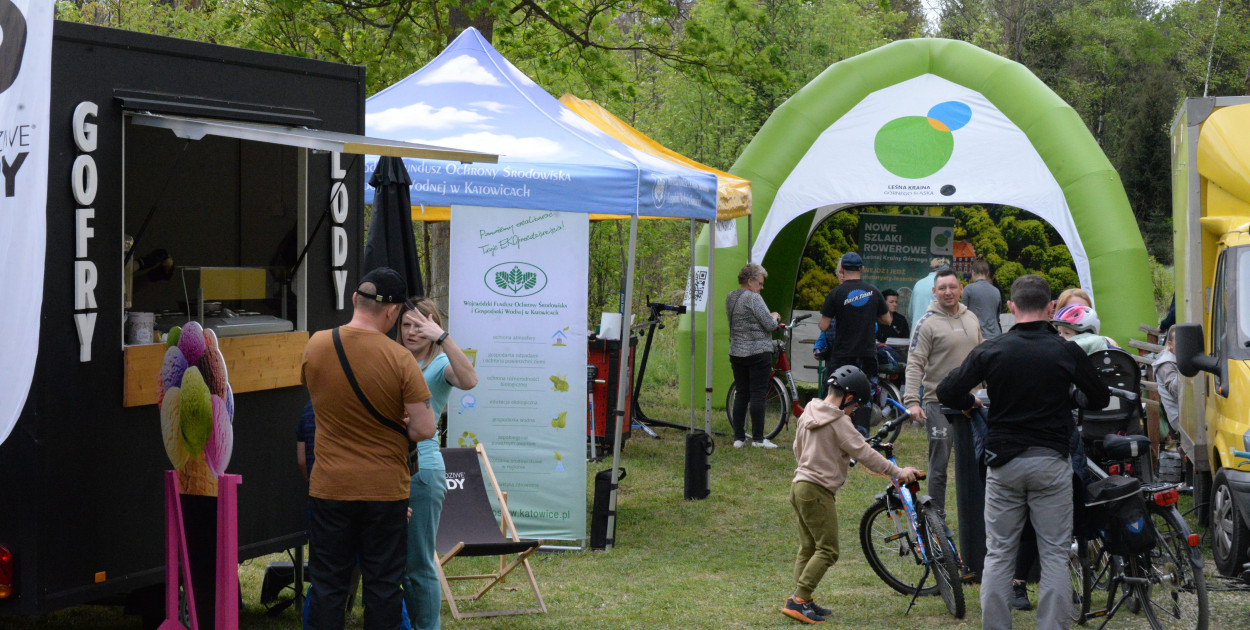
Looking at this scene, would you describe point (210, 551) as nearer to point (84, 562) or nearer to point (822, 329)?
point (84, 562)

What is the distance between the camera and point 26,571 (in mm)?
3898

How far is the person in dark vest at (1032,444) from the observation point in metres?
4.73

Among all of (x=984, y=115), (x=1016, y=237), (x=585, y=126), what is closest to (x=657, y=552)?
(x=585, y=126)

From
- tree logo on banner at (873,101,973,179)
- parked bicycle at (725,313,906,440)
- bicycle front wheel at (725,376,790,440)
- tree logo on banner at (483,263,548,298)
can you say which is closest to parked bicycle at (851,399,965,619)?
tree logo on banner at (483,263,548,298)

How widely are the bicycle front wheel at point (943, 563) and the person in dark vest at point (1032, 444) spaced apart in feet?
2.39

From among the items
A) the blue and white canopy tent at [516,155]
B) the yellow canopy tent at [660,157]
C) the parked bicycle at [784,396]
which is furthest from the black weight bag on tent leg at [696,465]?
the parked bicycle at [784,396]

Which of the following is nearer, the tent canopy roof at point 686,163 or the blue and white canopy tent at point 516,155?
the blue and white canopy tent at point 516,155

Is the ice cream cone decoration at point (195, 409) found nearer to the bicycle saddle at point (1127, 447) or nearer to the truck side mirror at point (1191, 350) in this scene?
the bicycle saddle at point (1127, 447)

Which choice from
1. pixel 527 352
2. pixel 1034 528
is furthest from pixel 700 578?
pixel 1034 528

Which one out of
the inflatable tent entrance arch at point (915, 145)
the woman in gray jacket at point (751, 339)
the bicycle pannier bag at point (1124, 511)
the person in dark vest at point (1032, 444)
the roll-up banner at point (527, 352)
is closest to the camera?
the person in dark vest at point (1032, 444)

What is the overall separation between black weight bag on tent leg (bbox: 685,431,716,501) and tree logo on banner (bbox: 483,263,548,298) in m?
2.26

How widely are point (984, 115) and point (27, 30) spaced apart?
11.2 meters

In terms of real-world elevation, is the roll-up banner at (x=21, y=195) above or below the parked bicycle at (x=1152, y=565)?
above

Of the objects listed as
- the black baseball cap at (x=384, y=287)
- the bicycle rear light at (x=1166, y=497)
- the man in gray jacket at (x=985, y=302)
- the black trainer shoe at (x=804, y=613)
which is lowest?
the black trainer shoe at (x=804, y=613)
